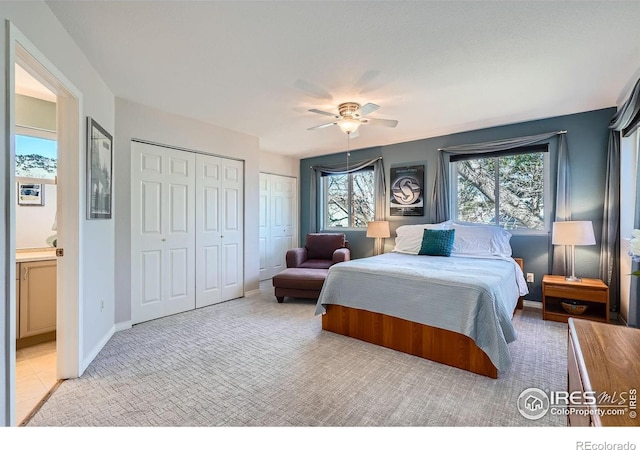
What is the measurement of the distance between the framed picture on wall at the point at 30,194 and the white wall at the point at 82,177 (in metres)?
0.94

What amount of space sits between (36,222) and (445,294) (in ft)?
13.3

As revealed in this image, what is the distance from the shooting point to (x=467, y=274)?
253 centimetres

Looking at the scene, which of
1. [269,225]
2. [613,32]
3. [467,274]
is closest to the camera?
[613,32]

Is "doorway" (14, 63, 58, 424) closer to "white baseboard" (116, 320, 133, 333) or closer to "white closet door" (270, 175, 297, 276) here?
"white baseboard" (116, 320, 133, 333)

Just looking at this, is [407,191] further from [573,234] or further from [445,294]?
[445,294]

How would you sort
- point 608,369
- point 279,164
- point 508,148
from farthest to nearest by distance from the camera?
point 279,164, point 508,148, point 608,369

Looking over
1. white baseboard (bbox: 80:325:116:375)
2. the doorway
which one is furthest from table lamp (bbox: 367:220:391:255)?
the doorway

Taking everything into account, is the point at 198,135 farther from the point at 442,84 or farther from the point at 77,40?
the point at 442,84

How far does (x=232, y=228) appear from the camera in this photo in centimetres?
423

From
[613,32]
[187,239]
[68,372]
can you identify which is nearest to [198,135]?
[187,239]

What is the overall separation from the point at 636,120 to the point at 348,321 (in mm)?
3095

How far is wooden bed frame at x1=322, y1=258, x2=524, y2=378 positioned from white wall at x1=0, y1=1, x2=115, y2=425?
205 cm

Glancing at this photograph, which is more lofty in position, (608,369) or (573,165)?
(573,165)

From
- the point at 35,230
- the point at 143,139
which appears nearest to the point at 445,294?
the point at 143,139
